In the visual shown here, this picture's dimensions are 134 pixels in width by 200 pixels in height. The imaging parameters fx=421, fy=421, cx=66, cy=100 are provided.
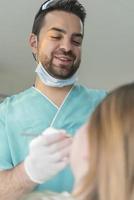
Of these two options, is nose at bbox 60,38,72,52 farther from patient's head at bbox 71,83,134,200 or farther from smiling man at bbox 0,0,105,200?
patient's head at bbox 71,83,134,200

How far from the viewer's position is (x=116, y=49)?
3164 mm

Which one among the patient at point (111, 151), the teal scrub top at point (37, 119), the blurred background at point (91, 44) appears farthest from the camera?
the blurred background at point (91, 44)

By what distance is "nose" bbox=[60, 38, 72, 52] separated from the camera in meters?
1.44

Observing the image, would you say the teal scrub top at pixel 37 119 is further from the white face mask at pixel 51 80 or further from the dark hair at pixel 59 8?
the dark hair at pixel 59 8

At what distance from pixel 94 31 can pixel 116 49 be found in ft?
1.18

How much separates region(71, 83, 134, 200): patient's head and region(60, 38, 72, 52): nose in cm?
66

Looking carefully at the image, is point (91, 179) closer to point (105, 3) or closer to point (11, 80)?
point (105, 3)

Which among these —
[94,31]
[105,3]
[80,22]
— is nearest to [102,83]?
[94,31]

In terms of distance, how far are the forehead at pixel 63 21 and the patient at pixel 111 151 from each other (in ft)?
2.35

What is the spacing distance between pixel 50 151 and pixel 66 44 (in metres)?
0.53

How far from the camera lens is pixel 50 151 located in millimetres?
1021

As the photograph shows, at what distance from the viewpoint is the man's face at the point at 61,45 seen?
4.75 ft

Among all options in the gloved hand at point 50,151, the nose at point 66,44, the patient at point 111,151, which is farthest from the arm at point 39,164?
the nose at point 66,44

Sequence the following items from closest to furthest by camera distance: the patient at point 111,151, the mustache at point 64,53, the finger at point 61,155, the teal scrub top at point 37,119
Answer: the patient at point 111,151 → the finger at point 61,155 → the teal scrub top at point 37,119 → the mustache at point 64,53
